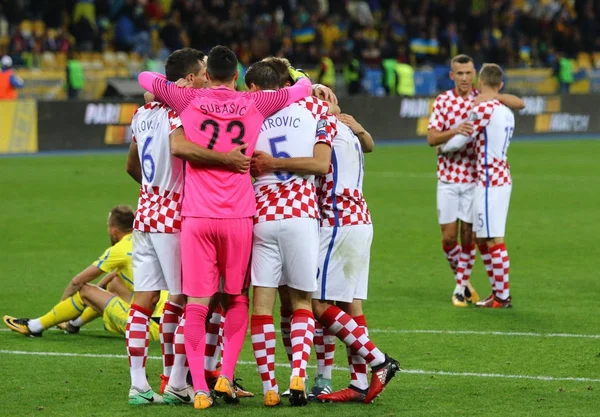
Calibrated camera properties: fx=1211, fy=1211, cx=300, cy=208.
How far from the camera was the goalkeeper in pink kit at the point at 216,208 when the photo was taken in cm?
669

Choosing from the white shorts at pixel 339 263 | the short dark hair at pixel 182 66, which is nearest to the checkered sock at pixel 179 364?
the white shorts at pixel 339 263

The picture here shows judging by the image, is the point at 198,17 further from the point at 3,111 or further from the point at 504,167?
the point at 504,167

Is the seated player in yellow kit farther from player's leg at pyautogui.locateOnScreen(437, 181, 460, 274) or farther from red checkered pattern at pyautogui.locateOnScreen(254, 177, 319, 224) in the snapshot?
player's leg at pyautogui.locateOnScreen(437, 181, 460, 274)

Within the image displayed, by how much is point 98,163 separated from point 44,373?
16737 millimetres

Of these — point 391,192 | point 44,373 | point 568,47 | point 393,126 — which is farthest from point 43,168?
point 568,47

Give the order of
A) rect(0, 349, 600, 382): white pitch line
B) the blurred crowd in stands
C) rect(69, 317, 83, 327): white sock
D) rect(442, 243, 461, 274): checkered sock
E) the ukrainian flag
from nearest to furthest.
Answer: rect(0, 349, 600, 382): white pitch line < rect(69, 317, 83, 327): white sock < rect(442, 243, 461, 274): checkered sock < the blurred crowd in stands < the ukrainian flag

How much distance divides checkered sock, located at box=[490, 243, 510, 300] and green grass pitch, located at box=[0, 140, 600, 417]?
181mm

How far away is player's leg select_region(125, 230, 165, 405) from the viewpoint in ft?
23.0

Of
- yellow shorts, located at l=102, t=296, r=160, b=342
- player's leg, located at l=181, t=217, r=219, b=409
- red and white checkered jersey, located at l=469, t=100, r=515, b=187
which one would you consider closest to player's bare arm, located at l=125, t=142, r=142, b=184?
player's leg, located at l=181, t=217, r=219, b=409

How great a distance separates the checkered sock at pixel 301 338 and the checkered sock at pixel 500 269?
4.09 meters

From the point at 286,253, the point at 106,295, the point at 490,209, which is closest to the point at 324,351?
the point at 286,253

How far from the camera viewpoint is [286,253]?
684cm

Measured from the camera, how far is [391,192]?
2027 centimetres

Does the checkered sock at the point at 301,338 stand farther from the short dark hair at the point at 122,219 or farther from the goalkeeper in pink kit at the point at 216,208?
the short dark hair at the point at 122,219
